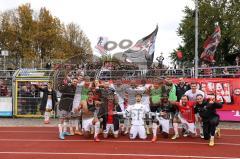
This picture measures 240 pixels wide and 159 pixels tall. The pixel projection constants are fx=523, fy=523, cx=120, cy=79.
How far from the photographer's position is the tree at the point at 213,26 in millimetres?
47625

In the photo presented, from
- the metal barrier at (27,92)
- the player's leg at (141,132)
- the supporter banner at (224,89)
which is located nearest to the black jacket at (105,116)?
the player's leg at (141,132)

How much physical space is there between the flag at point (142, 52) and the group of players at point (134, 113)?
6.75 metres

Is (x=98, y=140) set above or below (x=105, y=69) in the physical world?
below

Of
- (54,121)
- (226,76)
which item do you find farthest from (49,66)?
(226,76)

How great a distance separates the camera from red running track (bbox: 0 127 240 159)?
1169 cm

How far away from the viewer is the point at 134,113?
1516 centimetres

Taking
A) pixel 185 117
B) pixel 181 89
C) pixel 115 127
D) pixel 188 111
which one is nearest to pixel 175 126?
pixel 185 117

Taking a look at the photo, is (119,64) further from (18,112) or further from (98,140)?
(98,140)

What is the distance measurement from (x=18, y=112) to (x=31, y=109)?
0.60 meters

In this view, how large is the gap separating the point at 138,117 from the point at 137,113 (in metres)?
0.13

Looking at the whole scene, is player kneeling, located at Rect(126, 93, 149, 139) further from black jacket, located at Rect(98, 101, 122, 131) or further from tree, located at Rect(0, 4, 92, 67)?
tree, located at Rect(0, 4, 92, 67)

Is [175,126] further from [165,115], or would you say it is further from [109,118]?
[109,118]

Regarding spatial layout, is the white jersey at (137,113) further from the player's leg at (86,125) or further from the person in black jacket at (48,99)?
the person in black jacket at (48,99)

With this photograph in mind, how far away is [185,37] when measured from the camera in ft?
167
